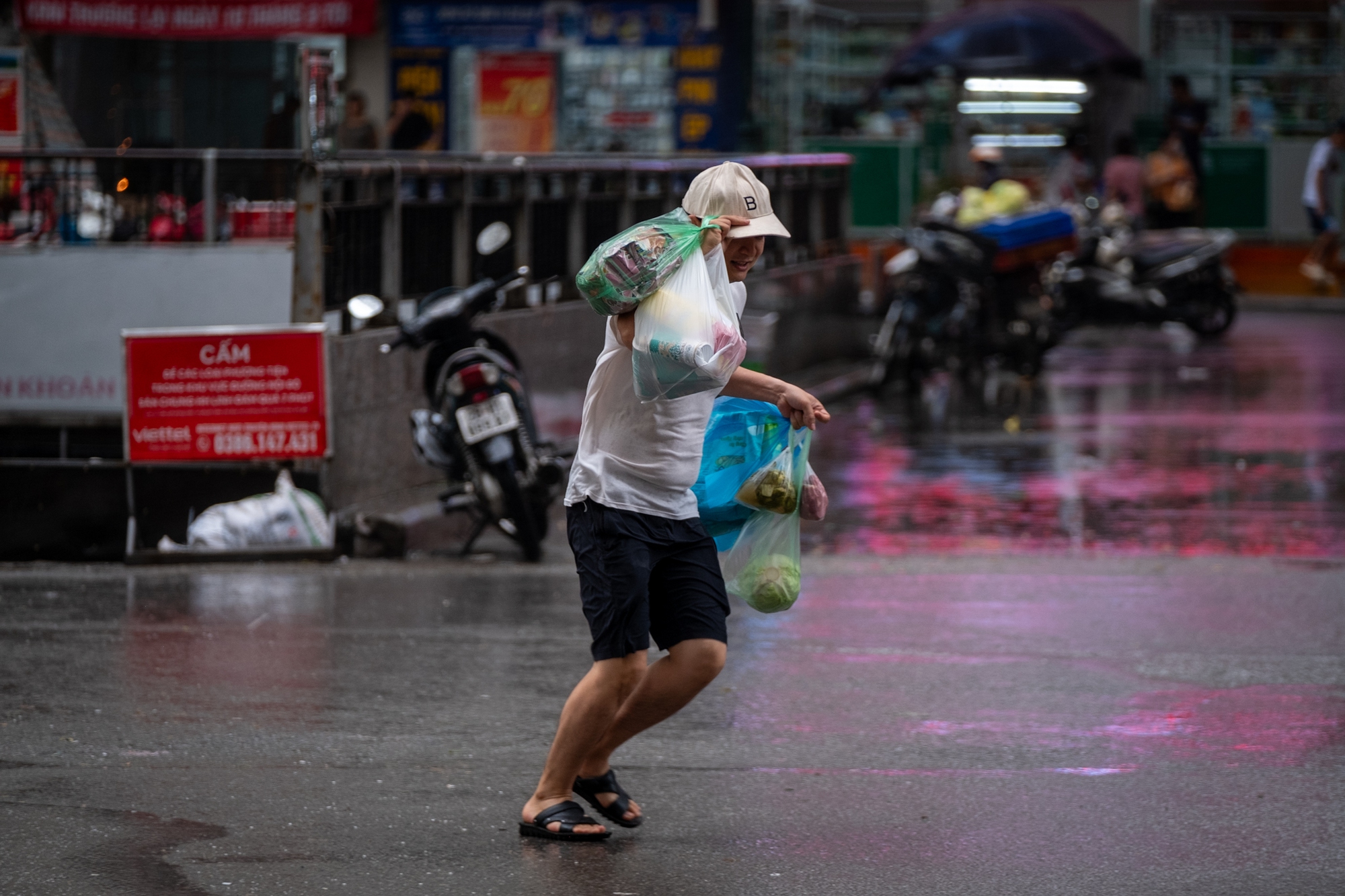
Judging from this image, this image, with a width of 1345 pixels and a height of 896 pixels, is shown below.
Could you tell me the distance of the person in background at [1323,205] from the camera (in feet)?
78.6

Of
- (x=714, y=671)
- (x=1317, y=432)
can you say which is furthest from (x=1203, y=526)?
(x=714, y=671)

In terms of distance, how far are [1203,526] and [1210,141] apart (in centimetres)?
1841

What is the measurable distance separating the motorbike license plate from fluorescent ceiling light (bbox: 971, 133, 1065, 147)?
21165mm

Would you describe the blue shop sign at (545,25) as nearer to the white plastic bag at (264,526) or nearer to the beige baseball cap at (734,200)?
the white plastic bag at (264,526)

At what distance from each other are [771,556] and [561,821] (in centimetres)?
91

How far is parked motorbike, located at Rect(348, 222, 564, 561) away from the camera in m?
8.62

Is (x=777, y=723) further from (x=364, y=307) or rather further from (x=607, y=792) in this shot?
(x=364, y=307)

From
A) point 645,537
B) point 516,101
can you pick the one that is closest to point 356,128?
point 516,101

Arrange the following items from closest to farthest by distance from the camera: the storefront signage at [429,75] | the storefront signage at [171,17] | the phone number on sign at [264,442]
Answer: the phone number on sign at [264,442]
the storefront signage at [171,17]
the storefront signage at [429,75]

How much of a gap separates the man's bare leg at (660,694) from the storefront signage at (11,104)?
784 centimetres

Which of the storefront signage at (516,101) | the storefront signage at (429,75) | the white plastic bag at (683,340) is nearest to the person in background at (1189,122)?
the storefront signage at (516,101)

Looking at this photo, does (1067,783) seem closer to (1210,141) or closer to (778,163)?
(778,163)

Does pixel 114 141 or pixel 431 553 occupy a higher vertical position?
pixel 114 141

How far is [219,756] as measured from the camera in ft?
18.7
